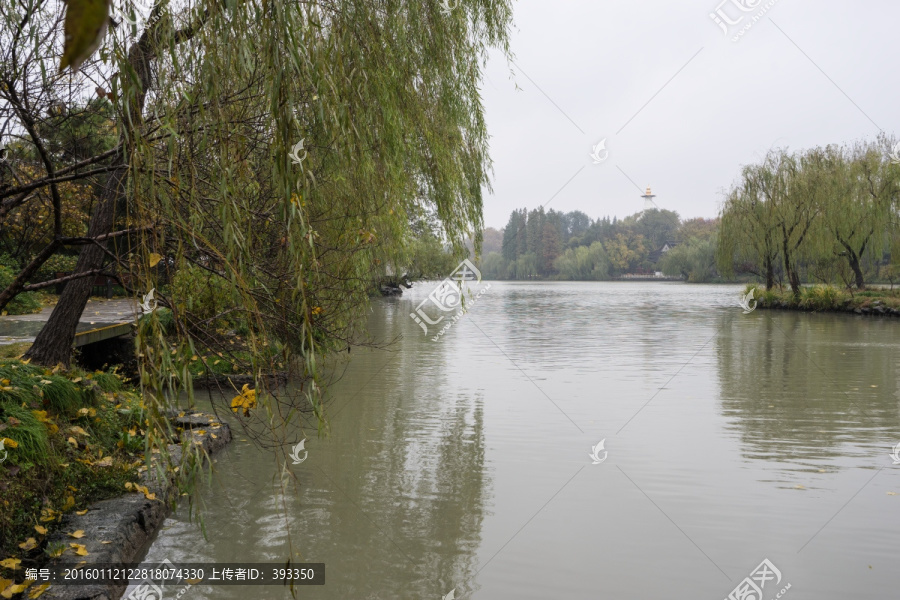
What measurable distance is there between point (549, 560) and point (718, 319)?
67.0 ft

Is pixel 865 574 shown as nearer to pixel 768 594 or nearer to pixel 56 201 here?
pixel 768 594

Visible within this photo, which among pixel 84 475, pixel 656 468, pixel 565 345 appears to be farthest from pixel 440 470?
pixel 565 345

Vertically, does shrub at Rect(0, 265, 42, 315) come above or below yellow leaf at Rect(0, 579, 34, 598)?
above

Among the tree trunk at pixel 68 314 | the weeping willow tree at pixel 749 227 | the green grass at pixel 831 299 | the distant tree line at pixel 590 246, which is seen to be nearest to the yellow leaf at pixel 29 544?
the tree trunk at pixel 68 314

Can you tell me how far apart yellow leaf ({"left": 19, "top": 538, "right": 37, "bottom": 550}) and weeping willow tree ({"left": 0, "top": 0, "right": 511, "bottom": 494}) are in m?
1.11

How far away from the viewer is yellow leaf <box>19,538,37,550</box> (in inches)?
137

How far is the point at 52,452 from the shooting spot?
432 centimetres

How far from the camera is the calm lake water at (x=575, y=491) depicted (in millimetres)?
4121

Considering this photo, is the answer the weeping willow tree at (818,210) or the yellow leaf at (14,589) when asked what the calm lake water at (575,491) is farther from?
the weeping willow tree at (818,210)

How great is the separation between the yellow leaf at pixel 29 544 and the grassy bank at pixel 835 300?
26.2 meters

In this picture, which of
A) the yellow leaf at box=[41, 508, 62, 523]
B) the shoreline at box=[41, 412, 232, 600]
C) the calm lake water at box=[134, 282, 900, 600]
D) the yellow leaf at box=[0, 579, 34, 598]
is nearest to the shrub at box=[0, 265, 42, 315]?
the calm lake water at box=[134, 282, 900, 600]

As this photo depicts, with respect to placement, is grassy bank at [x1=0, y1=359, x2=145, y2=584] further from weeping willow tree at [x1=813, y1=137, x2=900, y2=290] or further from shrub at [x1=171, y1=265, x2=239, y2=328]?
weeping willow tree at [x1=813, y1=137, x2=900, y2=290]

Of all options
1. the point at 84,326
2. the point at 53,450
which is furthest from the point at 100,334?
the point at 53,450

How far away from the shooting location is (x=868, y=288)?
92.3ft
